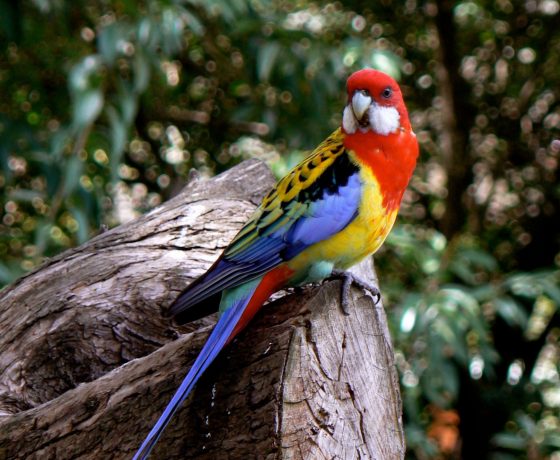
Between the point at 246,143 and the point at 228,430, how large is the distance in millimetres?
2509

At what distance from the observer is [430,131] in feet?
14.9

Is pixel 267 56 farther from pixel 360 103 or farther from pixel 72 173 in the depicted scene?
pixel 360 103

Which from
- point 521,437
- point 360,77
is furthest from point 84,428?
point 521,437

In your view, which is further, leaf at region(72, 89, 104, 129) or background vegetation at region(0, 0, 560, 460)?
background vegetation at region(0, 0, 560, 460)

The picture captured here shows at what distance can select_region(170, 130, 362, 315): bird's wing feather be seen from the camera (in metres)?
1.85

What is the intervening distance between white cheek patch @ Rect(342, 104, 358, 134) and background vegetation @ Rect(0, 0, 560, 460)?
43.1 inches

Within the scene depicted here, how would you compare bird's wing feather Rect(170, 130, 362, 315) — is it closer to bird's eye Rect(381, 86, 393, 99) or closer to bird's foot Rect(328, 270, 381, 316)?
bird's foot Rect(328, 270, 381, 316)

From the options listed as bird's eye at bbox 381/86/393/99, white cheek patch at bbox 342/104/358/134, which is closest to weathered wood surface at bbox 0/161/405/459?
white cheek patch at bbox 342/104/358/134

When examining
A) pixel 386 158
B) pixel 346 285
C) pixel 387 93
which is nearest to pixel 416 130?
pixel 387 93

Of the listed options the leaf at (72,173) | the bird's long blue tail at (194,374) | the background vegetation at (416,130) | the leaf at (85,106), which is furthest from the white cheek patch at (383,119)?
the leaf at (72,173)

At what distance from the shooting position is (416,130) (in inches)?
177

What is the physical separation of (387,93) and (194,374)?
896 mm

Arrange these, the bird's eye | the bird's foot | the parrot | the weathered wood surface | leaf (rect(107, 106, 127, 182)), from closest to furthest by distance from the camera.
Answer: the weathered wood surface < the bird's foot < the parrot < the bird's eye < leaf (rect(107, 106, 127, 182))

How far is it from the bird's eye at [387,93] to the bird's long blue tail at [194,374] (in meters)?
0.72
